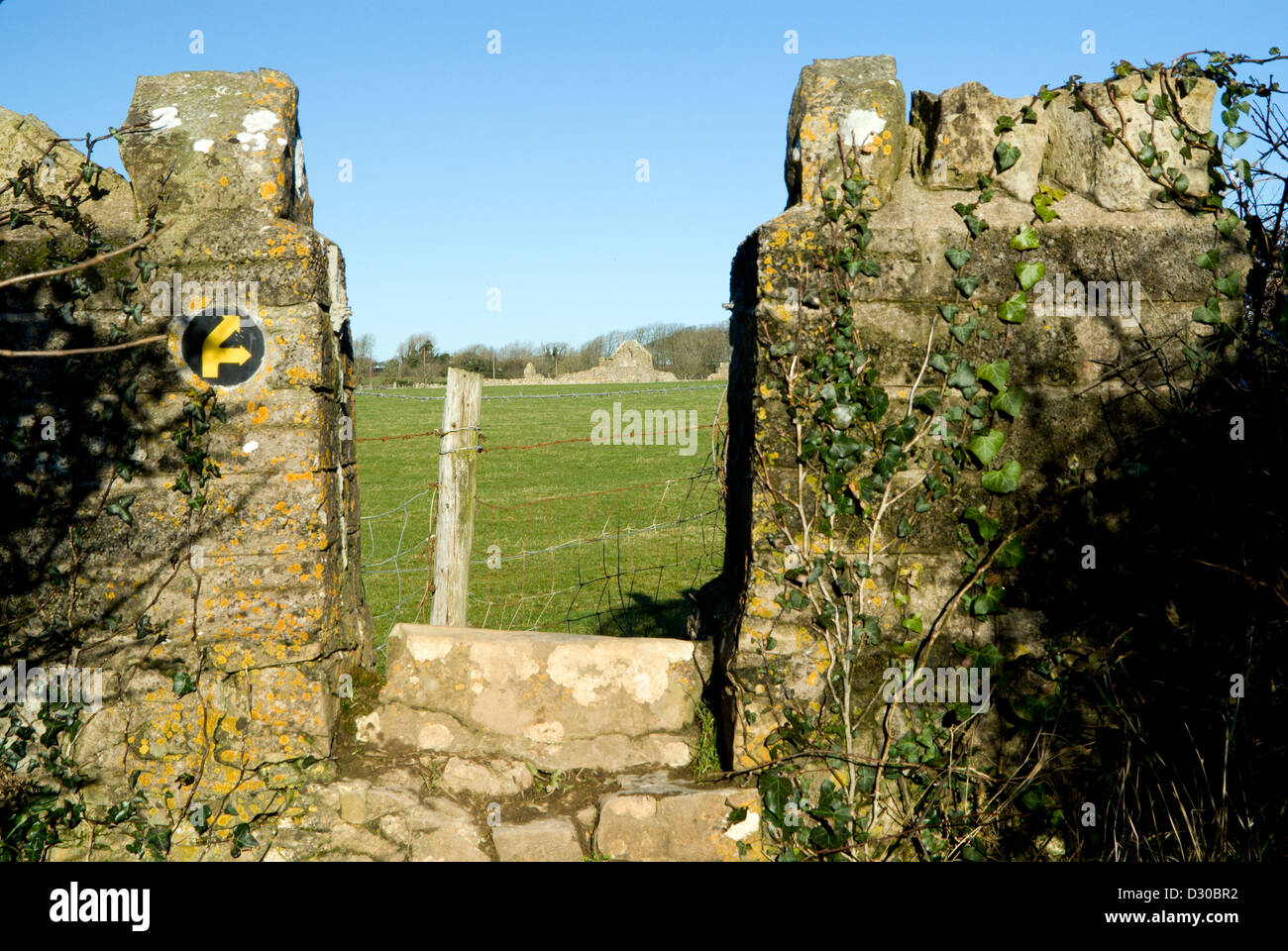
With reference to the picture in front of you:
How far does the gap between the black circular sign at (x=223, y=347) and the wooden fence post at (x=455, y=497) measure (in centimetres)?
105

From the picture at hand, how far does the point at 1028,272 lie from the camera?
334 centimetres

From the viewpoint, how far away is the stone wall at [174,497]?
11.1 ft

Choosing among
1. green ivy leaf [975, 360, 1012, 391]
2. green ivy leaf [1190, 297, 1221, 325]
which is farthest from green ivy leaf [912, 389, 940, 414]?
green ivy leaf [1190, 297, 1221, 325]

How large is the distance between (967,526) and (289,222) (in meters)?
2.81

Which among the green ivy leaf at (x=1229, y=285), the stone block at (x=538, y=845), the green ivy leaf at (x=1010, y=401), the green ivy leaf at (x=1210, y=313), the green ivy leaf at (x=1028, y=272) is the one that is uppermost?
the green ivy leaf at (x=1028, y=272)

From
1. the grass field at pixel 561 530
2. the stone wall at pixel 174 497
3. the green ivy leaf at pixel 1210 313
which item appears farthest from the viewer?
the grass field at pixel 561 530

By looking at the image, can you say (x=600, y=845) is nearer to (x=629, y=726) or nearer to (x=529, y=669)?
(x=629, y=726)

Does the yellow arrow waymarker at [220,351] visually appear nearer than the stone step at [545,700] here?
Yes

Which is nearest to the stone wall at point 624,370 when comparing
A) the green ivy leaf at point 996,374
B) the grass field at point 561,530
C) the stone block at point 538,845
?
the grass field at point 561,530

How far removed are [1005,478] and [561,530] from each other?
8019mm

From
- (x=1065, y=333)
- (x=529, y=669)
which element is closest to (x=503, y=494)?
(x=529, y=669)

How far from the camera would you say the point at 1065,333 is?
337 centimetres

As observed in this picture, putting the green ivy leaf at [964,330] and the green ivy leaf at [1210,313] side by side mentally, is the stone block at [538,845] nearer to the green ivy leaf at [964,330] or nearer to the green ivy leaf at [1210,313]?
the green ivy leaf at [964,330]

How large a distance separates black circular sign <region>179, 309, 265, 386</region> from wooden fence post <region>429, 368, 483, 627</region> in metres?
1.05
